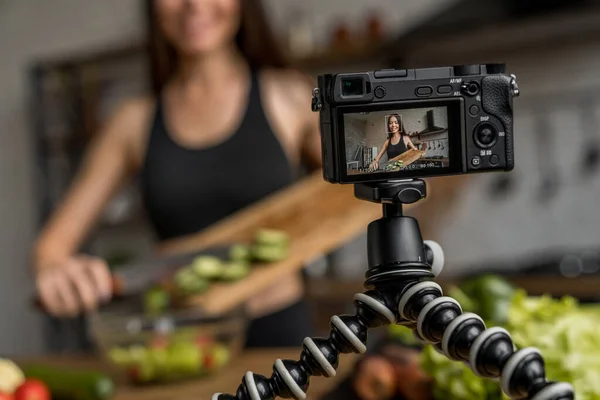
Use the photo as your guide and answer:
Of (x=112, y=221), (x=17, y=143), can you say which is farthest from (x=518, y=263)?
(x=17, y=143)

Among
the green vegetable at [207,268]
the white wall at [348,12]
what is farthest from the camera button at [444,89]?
the white wall at [348,12]

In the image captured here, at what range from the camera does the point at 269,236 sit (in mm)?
1367

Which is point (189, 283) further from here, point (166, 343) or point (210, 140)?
point (210, 140)

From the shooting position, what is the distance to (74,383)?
947 millimetres

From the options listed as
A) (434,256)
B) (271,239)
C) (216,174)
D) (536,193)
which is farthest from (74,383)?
(536,193)

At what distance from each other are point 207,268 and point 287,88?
0.60 meters

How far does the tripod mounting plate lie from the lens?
0.46 meters

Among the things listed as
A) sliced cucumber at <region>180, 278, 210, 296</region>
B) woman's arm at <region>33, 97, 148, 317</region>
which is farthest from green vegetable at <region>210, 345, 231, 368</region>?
woman's arm at <region>33, 97, 148, 317</region>

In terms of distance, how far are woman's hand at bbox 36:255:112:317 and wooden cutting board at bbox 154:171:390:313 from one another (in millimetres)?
160

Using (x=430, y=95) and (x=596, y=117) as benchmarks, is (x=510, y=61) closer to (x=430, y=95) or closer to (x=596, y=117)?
(x=596, y=117)

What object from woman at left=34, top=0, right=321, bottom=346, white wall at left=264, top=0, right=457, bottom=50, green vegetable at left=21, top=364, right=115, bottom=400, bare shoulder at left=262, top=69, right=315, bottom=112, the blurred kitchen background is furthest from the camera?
white wall at left=264, top=0, right=457, bottom=50

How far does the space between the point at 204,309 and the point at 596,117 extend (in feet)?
6.84

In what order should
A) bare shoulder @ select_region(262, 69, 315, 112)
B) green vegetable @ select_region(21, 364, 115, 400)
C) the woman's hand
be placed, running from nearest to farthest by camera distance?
1. green vegetable @ select_region(21, 364, 115, 400)
2. the woman's hand
3. bare shoulder @ select_region(262, 69, 315, 112)

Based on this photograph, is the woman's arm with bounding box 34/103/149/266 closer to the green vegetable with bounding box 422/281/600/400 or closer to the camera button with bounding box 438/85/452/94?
the green vegetable with bounding box 422/281/600/400
